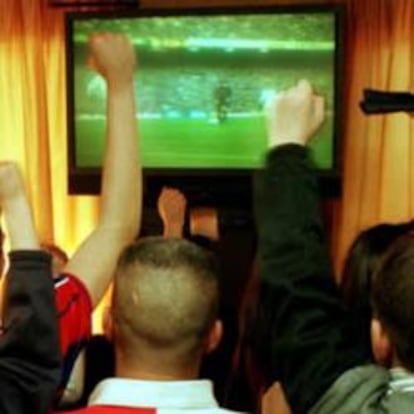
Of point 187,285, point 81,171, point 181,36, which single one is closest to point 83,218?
point 81,171

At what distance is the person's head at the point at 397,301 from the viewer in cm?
118

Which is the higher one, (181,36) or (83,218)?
(181,36)

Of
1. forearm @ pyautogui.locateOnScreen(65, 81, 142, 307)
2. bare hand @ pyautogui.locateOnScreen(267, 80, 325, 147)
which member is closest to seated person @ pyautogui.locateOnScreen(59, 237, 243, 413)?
forearm @ pyautogui.locateOnScreen(65, 81, 142, 307)

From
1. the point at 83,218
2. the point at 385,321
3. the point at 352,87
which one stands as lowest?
the point at 83,218

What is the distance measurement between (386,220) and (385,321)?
272 cm

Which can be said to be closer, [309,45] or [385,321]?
[385,321]

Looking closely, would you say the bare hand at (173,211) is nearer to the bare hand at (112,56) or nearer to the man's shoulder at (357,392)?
the bare hand at (112,56)

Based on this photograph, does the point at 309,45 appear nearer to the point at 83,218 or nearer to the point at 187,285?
the point at 83,218

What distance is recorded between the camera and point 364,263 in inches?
65.4

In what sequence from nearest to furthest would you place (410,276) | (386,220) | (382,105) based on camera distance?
(410,276) < (382,105) < (386,220)

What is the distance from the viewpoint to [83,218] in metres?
4.22

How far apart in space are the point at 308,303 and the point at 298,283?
0.03m

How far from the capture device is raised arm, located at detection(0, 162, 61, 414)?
117 cm

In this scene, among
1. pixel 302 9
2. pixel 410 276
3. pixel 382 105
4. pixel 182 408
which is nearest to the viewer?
pixel 410 276
